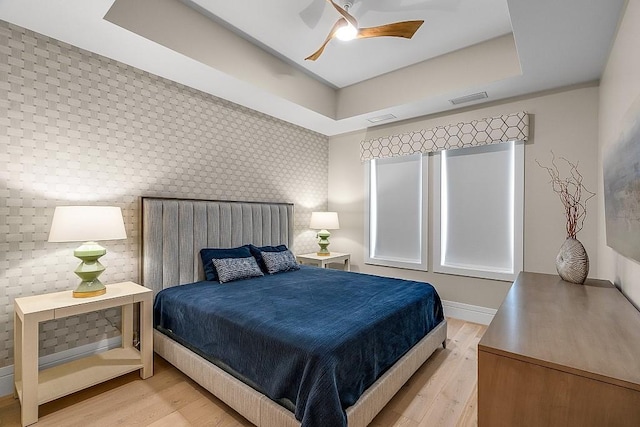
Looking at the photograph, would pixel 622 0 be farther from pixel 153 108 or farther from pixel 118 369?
pixel 118 369

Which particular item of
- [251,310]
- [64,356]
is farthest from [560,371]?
[64,356]

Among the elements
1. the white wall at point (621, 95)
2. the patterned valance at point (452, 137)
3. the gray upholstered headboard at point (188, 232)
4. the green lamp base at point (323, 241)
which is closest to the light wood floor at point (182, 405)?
the gray upholstered headboard at point (188, 232)

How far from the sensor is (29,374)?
5.93 feet

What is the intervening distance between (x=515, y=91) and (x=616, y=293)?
227cm

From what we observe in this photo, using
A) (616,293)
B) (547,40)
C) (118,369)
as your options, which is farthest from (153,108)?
(616,293)

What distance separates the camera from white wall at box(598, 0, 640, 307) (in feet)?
5.11

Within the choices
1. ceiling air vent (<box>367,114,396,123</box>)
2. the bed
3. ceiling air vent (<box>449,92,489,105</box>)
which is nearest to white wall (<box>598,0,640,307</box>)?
ceiling air vent (<box>449,92,489,105</box>)

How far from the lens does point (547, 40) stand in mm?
2178

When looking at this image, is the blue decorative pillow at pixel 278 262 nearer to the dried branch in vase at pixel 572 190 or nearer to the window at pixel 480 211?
the window at pixel 480 211

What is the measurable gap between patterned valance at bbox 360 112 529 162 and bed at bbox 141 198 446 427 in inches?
61.2

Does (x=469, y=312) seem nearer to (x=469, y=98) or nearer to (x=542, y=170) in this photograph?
(x=542, y=170)

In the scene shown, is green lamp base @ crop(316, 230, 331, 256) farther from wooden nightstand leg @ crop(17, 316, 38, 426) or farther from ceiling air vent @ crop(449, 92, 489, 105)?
wooden nightstand leg @ crop(17, 316, 38, 426)

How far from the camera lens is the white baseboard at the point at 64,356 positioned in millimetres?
2092

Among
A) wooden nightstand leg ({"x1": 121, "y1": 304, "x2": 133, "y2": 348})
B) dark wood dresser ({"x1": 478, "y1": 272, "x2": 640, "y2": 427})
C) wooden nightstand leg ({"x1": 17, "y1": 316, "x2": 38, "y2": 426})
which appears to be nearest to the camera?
dark wood dresser ({"x1": 478, "y1": 272, "x2": 640, "y2": 427})
